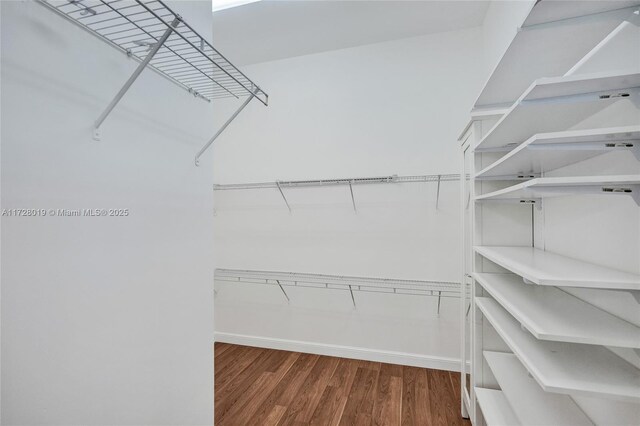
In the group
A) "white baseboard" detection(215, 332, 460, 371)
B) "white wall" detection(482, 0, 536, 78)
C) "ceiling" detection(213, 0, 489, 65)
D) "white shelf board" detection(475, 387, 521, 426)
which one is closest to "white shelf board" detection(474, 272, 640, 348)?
"white shelf board" detection(475, 387, 521, 426)

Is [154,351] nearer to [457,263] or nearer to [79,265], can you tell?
[79,265]

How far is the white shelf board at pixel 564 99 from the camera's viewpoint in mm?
597

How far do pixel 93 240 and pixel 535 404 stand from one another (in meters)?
1.52

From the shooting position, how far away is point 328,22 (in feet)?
7.27

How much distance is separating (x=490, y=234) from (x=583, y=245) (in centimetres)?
47

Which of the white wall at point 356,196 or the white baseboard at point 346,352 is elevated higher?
the white wall at point 356,196

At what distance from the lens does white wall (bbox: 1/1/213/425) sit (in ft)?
2.20

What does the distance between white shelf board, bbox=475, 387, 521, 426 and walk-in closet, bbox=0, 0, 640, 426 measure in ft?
0.04

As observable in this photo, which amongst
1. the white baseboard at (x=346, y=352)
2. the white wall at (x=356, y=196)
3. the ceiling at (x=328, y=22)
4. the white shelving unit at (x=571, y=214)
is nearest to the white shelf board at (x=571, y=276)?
the white shelving unit at (x=571, y=214)

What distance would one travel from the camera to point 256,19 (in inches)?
86.5

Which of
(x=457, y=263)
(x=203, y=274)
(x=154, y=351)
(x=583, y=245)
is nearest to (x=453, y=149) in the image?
(x=457, y=263)

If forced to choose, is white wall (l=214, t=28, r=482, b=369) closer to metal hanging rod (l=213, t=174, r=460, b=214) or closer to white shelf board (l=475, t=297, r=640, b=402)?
metal hanging rod (l=213, t=174, r=460, b=214)
